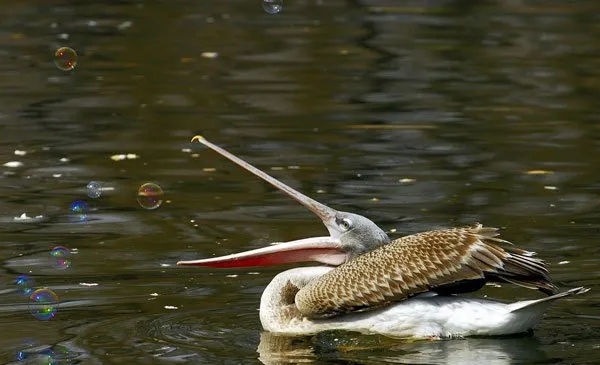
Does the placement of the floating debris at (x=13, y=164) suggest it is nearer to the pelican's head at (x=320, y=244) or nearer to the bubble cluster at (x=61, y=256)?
the bubble cluster at (x=61, y=256)

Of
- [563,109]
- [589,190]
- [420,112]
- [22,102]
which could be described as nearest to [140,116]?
[22,102]

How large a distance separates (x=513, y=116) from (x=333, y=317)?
6.71 meters

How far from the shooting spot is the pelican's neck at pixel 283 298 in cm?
816

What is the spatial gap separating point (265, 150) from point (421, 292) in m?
5.23

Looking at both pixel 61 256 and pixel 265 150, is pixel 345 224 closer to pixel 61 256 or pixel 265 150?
pixel 61 256

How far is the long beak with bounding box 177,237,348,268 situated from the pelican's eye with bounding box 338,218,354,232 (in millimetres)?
82

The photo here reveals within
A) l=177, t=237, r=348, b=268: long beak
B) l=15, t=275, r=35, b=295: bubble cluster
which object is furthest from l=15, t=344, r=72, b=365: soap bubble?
l=15, t=275, r=35, b=295: bubble cluster

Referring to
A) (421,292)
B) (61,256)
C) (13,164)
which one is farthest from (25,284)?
(13,164)

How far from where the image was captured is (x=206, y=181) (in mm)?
12016

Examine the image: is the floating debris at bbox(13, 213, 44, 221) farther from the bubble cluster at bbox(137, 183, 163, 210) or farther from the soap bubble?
the soap bubble

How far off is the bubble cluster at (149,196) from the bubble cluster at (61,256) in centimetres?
83

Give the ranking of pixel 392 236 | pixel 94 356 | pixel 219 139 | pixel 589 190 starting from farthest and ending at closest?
pixel 219 139
pixel 589 190
pixel 392 236
pixel 94 356

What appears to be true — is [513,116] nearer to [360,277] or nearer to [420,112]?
[420,112]

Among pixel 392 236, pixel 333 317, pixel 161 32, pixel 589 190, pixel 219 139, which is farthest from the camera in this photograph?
pixel 161 32
